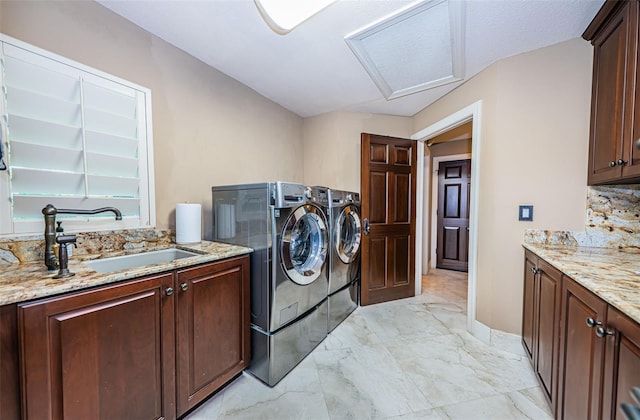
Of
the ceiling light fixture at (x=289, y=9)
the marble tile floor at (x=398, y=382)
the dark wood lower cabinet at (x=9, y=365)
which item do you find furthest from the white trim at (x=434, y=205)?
the dark wood lower cabinet at (x=9, y=365)

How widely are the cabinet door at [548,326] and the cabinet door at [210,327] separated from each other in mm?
1746

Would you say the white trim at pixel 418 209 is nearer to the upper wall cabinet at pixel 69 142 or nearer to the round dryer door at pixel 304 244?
the round dryer door at pixel 304 244

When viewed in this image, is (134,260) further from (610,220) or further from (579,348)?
(610,220)

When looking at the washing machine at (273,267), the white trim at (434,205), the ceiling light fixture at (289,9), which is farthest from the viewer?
the white trim at (434,205)

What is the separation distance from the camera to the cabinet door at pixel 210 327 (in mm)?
1306

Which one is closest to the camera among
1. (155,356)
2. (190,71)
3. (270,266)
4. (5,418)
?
(5,418)

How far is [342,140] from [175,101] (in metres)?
1.77

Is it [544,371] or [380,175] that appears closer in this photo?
[544,371]

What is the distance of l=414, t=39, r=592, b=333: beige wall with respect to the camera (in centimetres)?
174

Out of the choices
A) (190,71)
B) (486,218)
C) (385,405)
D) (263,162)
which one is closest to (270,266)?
(385,405)

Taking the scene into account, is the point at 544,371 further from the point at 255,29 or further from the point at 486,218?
the point at 255,29

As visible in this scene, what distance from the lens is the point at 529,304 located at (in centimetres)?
173

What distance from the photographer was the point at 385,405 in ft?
4.82

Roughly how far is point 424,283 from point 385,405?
252cm
